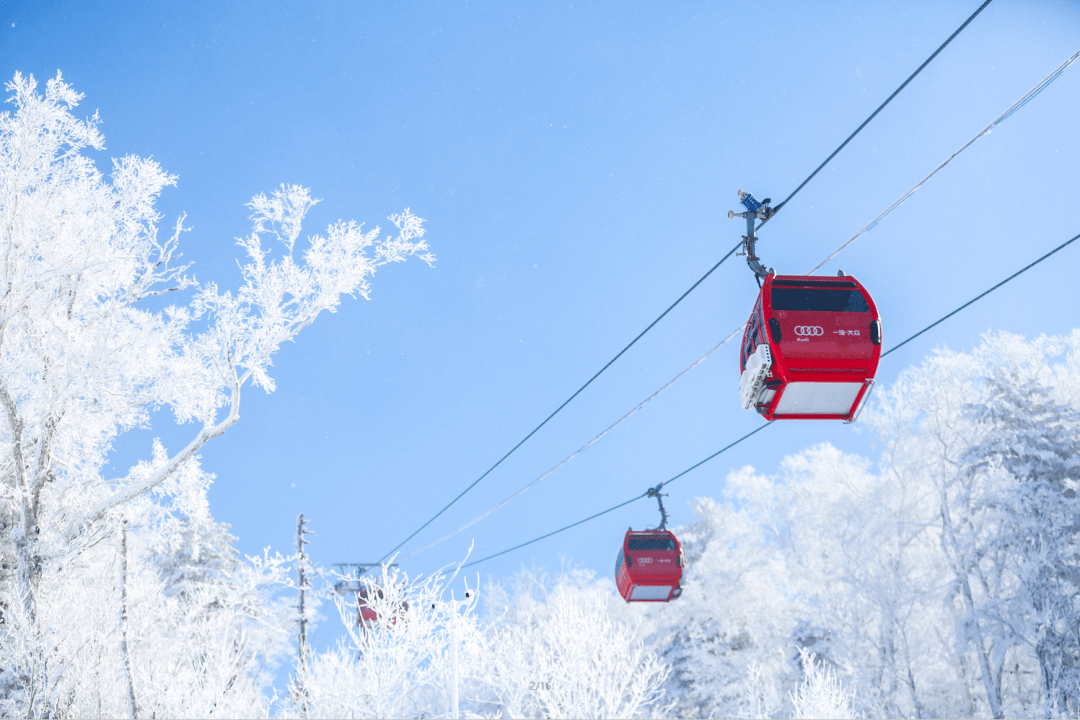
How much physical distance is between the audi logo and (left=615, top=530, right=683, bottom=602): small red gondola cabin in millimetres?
9429

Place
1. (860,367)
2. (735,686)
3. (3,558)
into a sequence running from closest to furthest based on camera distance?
(860,367), (3,558), (735,686)

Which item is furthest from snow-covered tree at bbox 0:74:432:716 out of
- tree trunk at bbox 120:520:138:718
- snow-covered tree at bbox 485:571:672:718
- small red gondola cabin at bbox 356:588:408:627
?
snow-covered tree at bbox 485:571:672:718

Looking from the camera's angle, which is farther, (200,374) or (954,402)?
(954,402)

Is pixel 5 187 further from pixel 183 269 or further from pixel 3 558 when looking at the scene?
pixel 3 558

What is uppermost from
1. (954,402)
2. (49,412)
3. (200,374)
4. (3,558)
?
(954,402)

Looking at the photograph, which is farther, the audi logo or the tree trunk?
the tree trunk

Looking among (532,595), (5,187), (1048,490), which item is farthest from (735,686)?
(5,187)

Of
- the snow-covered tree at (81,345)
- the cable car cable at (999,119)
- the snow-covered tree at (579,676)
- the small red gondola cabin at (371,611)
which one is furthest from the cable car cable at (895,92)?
the snow-covered tree at (579,676)

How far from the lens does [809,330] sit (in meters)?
6.90

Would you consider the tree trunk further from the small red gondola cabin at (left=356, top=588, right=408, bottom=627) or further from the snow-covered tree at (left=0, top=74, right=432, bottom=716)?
the small red gondola cabin at (left=356, top=588, right=408, bottom=627)

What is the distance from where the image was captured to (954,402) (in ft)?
83.8

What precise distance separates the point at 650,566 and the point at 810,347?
9.43 m

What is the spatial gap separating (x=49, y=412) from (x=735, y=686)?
25.5 meters

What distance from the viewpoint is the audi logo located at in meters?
6.88
